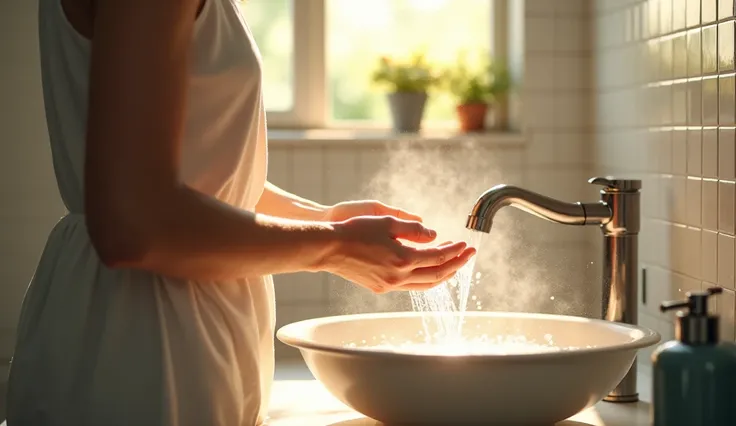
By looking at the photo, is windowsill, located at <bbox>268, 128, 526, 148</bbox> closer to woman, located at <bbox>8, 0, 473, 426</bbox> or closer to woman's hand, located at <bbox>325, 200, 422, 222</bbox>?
woman's hand, located at <bbox>325, 200, 422, 222</bbox>

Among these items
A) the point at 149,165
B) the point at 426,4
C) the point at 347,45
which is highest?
the point at 426,4

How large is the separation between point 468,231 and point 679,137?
1.99ft

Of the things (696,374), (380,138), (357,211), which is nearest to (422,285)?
(357,211)

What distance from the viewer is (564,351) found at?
1064mm

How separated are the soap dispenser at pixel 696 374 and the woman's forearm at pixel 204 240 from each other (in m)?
0.35

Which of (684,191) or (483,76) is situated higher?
(483,76)

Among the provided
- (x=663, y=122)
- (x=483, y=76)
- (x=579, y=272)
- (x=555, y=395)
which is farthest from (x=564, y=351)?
(x=483, y=76)

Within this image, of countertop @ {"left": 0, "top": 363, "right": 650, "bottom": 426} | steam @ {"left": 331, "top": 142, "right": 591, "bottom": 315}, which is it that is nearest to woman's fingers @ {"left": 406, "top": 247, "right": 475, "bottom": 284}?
countertop @ {"left": 0, "top": 363, "right": 650, "bottom": 426}

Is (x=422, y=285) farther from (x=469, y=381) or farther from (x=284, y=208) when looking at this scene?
(x=284, y=208)

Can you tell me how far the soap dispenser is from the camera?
87 centimetres

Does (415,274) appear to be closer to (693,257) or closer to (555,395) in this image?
(555,395)

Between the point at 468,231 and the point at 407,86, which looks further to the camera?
the point at 407,86

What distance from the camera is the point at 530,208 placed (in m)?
1.38

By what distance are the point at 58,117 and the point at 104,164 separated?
0.17 meters
